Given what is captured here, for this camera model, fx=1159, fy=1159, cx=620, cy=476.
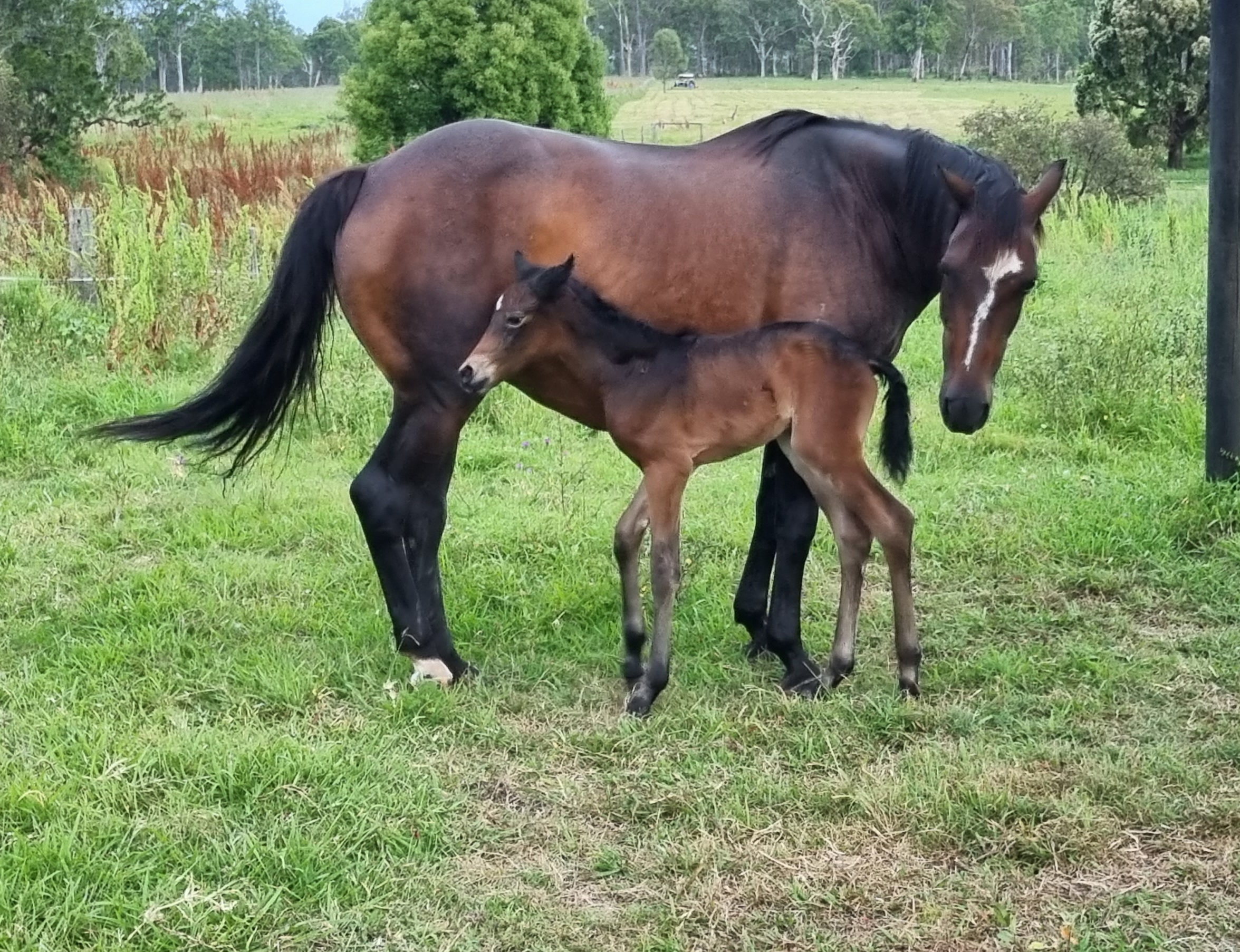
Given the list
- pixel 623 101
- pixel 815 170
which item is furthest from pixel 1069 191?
pixel 623 101

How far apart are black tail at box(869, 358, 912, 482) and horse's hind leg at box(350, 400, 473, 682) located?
4.56 feet

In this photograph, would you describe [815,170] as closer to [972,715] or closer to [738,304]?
[738,304]

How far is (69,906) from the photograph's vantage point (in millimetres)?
2584

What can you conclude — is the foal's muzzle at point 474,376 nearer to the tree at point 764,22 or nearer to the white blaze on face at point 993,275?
the white blaze on face at point 993,275

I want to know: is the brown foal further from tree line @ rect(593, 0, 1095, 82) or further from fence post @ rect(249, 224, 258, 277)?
tree line @ rect(593, 0, 1095, 82)

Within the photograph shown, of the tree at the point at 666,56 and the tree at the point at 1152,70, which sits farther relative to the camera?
the tree at the point at 666,56

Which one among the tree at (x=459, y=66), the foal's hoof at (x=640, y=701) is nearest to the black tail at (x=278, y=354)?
the foal's hoof at (x=640, y=701)

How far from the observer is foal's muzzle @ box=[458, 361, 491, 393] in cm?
347

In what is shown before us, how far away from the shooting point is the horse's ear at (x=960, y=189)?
3.42 m

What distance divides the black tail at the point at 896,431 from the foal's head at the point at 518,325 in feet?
3.52

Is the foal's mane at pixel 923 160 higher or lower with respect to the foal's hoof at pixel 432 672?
higher

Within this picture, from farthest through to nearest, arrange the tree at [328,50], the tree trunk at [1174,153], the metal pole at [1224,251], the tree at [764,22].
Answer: the tree at [328,50]
the tree at [764,22]
the tree trunk at [1174,153]
the metal pole at [1224,251]

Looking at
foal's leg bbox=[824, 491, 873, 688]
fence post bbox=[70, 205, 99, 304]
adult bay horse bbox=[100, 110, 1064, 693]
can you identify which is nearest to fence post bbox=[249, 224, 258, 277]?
fence post bbox=[70, 205, 99, 304]

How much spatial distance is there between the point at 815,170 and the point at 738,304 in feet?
1.71
